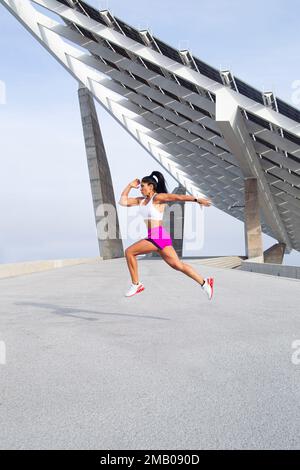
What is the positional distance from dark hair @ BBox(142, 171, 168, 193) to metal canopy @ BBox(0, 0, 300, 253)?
18635 mm

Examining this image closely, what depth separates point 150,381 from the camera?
12.5 ft

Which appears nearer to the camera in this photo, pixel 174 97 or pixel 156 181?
pixel 156 181

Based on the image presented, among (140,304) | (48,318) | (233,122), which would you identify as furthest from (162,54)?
(48,318)

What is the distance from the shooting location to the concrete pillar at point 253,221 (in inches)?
1451

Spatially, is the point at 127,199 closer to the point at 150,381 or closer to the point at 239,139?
the point at 150,381

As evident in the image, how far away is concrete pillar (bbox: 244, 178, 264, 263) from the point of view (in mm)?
36844

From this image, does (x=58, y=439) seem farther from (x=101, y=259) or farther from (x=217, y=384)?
(x=101, y=259)

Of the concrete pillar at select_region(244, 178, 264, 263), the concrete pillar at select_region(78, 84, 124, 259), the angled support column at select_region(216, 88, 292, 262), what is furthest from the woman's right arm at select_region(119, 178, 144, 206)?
the concrete pillar at select_region(78, 84, 124, 259)

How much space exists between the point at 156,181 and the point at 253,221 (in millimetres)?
31880

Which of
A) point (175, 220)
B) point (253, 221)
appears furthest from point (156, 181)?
point (175, 220)

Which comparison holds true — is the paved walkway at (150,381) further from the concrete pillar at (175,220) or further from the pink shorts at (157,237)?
the concrete pillar at (175,220)

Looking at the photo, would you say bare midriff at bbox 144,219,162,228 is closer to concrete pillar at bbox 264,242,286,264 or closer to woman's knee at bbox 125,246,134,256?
woman's knee at bbox 125,246,134,256

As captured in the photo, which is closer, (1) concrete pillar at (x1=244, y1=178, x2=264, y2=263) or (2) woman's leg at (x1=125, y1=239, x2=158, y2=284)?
(2) woman's leg at (x1=125, y1=239, x2=158, y2=284)

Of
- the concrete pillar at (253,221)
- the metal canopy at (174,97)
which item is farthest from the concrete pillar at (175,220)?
the concrete pillar at (253,221)
